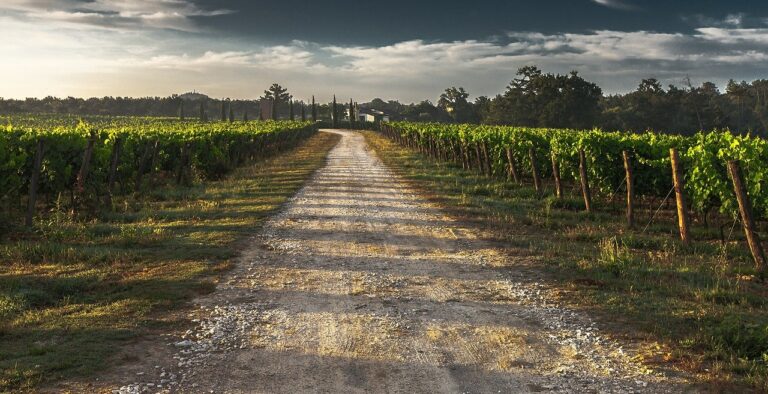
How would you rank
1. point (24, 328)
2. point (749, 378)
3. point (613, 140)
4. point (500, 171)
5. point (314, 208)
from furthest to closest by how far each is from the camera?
1. point (500, 171)
2. point (613, 140)
3. point (314, 208)
4. point (24, 328)
5. point (749, 378)

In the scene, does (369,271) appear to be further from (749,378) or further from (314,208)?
(314,208)

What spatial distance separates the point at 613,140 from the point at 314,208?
31.4 ft

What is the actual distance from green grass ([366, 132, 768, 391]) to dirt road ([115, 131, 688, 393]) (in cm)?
52

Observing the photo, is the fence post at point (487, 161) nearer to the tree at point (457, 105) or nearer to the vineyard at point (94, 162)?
the vineyard at point (94, 162)

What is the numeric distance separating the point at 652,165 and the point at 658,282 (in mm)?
7507

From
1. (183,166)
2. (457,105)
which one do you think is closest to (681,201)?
(183,166)

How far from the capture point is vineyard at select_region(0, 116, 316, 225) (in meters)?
14.3

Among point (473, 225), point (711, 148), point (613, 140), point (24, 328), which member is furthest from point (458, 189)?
point (24, 328)

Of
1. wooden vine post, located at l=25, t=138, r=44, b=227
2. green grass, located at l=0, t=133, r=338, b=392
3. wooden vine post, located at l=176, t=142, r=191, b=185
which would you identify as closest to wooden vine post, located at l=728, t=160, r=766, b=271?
green grass, located at l=0, t=133, r=338, b=392

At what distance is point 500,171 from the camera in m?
24.7

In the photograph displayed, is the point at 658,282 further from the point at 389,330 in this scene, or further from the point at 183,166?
the point at 183,166

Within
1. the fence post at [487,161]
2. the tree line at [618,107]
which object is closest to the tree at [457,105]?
the tree line at [618,107]

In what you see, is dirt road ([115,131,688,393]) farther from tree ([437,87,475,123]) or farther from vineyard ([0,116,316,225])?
tree ([437,87,475,123])

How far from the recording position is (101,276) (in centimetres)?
854
